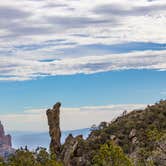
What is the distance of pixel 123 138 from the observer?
11038cm

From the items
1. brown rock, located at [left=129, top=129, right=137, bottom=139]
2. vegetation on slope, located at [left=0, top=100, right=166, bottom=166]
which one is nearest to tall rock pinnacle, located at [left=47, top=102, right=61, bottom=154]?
vegetation on slope, located at [left=0, top=100, right=166, bottom=166]

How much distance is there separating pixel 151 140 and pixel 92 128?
123ft

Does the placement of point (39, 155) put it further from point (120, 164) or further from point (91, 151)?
point (91, 151)

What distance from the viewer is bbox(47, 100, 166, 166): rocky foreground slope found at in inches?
3703

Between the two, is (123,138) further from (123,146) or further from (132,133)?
(123,146)

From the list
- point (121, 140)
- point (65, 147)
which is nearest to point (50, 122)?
point (65, 147)

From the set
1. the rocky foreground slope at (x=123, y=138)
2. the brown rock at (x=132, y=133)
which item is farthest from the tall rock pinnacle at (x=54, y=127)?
the brown rock at (x=132, y=133)

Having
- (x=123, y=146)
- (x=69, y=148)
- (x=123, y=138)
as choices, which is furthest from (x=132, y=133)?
(x=69, y=148)

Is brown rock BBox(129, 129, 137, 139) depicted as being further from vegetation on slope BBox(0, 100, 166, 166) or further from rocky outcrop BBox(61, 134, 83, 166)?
rocky outcrop BBox(61, 134, 83, 166)

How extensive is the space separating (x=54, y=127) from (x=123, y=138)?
50.9 ft

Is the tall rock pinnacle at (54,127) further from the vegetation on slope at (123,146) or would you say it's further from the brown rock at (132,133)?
the brown rock at (132,133)

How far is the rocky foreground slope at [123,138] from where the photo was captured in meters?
94.1

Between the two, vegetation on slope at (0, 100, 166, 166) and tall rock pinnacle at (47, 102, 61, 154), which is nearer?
vegetation on slope at (0, 100, 166, 166)

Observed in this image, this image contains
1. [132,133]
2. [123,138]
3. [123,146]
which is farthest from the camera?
[123,138]
